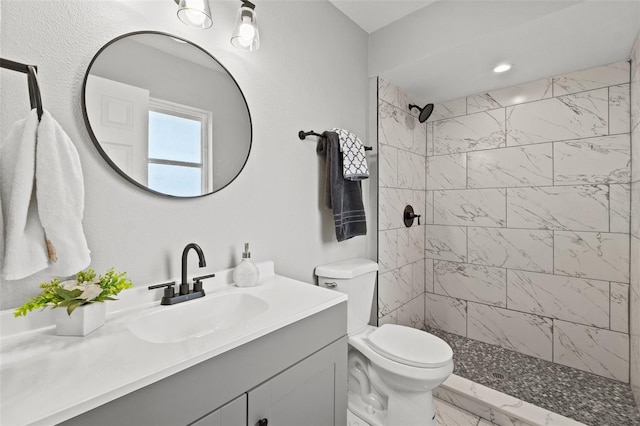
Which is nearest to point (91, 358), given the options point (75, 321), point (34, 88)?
point (75, 321)

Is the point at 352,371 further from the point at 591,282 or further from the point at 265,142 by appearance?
the point at 591,282

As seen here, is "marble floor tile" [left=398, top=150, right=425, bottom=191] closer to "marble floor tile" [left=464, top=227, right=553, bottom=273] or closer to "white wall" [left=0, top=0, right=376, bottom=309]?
"white wall" [left=0, top=0, right=376, bottom=309]

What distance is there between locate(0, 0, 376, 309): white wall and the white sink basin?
158 mm

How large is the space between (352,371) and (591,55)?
2428 millimetres

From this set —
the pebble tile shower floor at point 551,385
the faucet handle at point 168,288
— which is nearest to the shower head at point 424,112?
the pebble tile shower floor at point 551,385

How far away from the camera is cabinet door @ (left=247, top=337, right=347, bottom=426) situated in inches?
32.9

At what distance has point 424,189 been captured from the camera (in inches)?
106

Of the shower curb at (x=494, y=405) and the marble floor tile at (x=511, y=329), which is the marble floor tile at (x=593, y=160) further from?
the shower curb at (x=494, y=405)

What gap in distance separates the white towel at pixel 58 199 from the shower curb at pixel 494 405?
199 cm

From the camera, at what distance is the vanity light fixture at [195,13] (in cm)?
104

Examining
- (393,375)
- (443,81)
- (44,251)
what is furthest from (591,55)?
(44,251)

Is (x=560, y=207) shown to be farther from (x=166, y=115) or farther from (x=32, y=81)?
(x=32, y=81)

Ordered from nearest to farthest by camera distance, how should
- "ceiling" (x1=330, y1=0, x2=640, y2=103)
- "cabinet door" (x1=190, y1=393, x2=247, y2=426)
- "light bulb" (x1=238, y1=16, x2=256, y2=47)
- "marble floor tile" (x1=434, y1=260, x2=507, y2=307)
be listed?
"cabinet door" (x1=190, y1=393, x2=247, y2=426)
"light bulb" (x1=238, y1=16, x2=256, y2=47)
"ceiling" (x1=330, y1=0, x2=640, y2=103)
"marble floor tile" (x1=434, y1=260, x2=507, y2=307)

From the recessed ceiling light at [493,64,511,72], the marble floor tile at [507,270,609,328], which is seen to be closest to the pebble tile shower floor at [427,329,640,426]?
the marble floor tile at [507,270,609,328]
